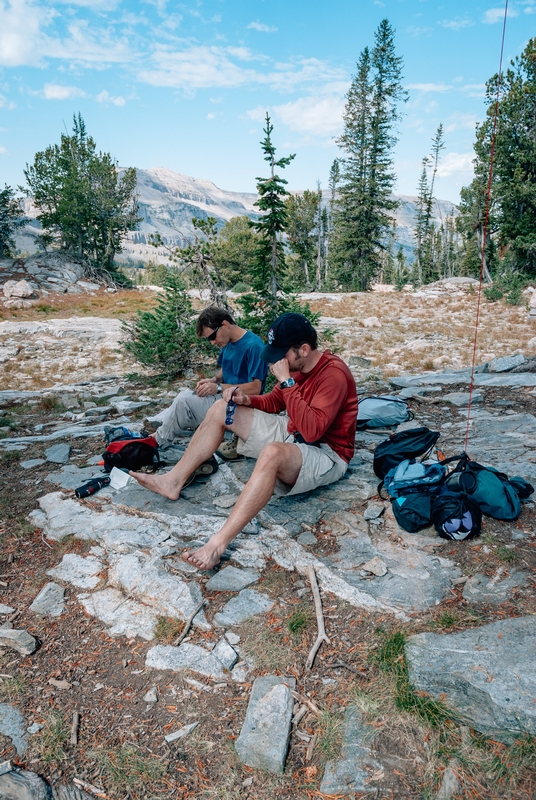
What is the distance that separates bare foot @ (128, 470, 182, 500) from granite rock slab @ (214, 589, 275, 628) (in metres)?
1.17

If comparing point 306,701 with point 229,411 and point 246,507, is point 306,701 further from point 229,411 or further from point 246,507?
point 229,411

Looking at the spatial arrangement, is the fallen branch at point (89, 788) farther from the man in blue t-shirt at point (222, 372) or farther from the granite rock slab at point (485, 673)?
the man in blue t-shirt at point (222, 372)

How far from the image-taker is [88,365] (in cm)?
1199

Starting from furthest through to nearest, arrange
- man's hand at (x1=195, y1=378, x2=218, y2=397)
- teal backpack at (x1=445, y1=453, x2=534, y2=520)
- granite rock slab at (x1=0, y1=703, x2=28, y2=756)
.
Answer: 1. man's hand at (x1=195, y1=378, x2=218, y2=397)
2. teal backpack at (x1=445, y1=453, x2=534, y2=520)
3. granite rock slab at (x1=0, y1=703, x2=28, y2=756)

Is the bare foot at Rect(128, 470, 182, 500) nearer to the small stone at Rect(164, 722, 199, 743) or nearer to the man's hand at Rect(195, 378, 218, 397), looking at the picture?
the man's hand at Rect(195, 378, 218, 397)

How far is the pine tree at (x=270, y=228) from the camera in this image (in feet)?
20.9

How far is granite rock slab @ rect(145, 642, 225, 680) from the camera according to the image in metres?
2.80

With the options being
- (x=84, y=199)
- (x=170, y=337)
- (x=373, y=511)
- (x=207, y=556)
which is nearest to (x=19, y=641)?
(x=207, y=556)

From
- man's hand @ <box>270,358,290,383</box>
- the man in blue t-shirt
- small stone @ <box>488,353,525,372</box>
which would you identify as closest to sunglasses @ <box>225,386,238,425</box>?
man's hand @ <box>270,358,290,383</box>

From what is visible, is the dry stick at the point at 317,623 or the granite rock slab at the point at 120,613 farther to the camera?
the granite rock slab at the point at 120,613

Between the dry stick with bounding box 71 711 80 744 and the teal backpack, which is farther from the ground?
the teal backpack

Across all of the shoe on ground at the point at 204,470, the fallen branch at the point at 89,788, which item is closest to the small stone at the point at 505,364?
the shoe on ground at the point at 204,470

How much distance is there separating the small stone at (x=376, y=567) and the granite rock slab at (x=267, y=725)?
96cm

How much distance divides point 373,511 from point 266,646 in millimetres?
1457
